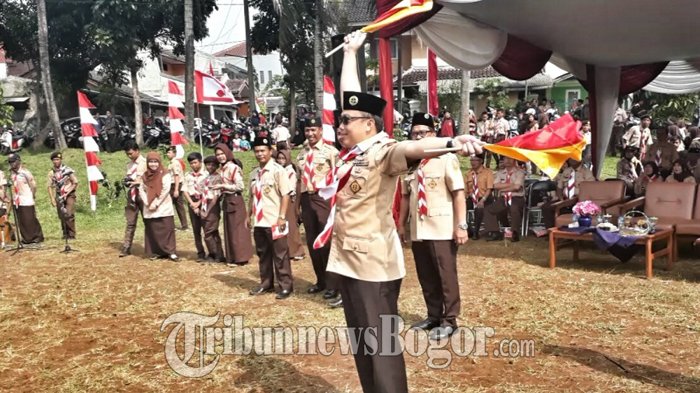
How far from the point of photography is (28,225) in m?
9.41

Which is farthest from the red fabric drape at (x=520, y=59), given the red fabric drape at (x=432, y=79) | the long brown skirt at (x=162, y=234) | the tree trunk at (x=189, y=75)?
the tree trunk at (x=189, y=75)

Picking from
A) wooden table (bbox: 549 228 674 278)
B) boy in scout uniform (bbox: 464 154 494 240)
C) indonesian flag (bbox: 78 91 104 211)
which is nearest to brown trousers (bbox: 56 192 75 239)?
indonesian flag (bbox: 78 91 104 211)

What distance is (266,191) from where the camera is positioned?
18.9ft

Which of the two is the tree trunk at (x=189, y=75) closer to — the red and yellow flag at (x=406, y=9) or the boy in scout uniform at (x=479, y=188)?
the boy in scout uniform at (x=479, y=188)

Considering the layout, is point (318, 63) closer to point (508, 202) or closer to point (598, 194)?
point (508, 202)

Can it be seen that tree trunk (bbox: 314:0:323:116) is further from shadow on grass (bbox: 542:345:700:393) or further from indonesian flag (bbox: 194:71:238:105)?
shadow on grass (bbox: 542:345:700:393)

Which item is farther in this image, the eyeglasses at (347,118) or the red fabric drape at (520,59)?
the red fabric drape at (520,59)

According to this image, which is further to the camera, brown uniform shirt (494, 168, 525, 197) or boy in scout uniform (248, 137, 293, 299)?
brown uniform shirt (494, 168, 525, 197)

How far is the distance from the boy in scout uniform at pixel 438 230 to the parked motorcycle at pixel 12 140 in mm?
17585

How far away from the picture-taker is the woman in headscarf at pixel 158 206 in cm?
787

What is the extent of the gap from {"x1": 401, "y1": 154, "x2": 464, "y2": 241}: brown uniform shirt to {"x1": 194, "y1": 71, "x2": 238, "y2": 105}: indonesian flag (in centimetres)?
665

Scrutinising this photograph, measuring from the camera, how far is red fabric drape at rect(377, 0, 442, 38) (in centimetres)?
654

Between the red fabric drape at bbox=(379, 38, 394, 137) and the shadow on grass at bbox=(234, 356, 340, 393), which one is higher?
the red fabric drape at bbox=(379, 38, 394, 137)

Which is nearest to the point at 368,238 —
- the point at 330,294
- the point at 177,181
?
the point at 330,294
